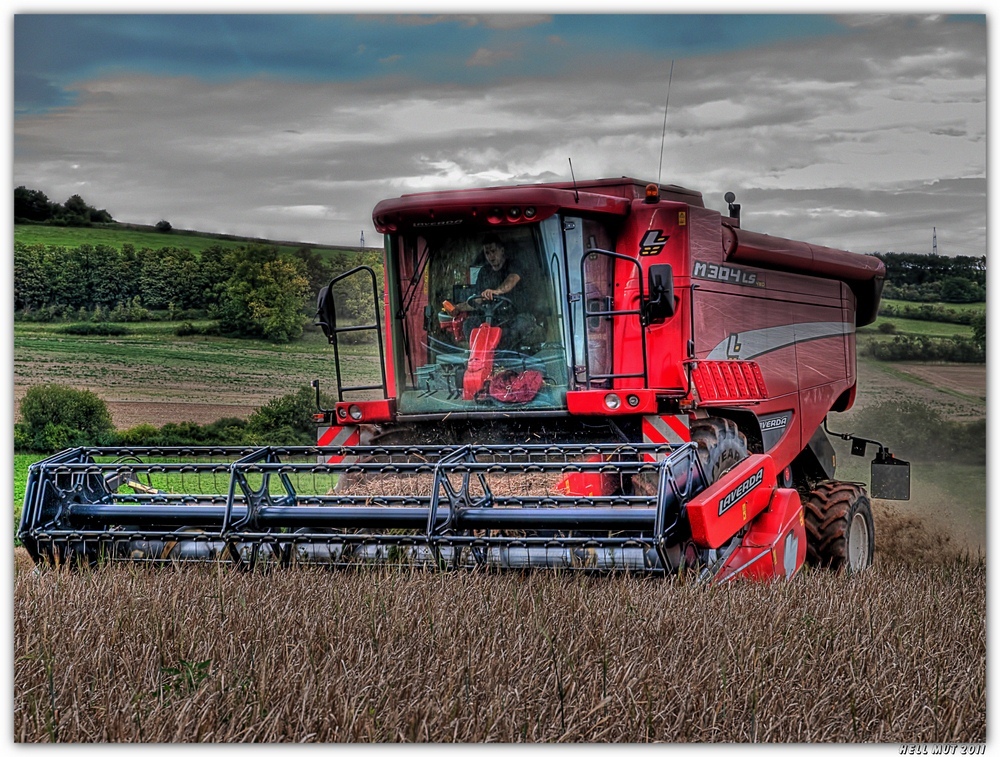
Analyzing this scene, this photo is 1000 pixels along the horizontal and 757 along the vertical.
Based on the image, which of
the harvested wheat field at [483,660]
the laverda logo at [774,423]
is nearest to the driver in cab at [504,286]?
the harvested wheat field at [483,660]

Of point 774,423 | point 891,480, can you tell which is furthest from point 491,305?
point 891,480

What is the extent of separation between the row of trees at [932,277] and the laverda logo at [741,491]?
481 cm

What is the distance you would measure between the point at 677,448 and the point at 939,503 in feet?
16.4

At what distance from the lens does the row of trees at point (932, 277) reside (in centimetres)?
1062

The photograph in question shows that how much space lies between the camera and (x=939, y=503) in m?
9.87

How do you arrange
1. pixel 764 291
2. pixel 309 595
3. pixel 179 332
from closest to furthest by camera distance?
1. pixel 309 595
2. pixel 764 291
3. pixel 179 332

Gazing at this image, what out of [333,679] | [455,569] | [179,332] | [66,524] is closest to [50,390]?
[179,332]

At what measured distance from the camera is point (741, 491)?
5.90m

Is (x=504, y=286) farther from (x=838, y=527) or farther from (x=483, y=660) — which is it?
(x=483, y=660)

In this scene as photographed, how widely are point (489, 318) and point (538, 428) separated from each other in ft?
2.34

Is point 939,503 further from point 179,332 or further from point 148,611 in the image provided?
point 179,332

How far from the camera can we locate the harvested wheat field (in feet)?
11.1

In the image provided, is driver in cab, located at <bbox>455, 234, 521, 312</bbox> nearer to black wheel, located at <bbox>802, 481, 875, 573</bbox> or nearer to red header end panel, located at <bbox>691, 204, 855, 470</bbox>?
red header end panel, located at <bbox>691, 204, 855, 470</bbox>

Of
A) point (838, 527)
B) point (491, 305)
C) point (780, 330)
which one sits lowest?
point (838, 527)
